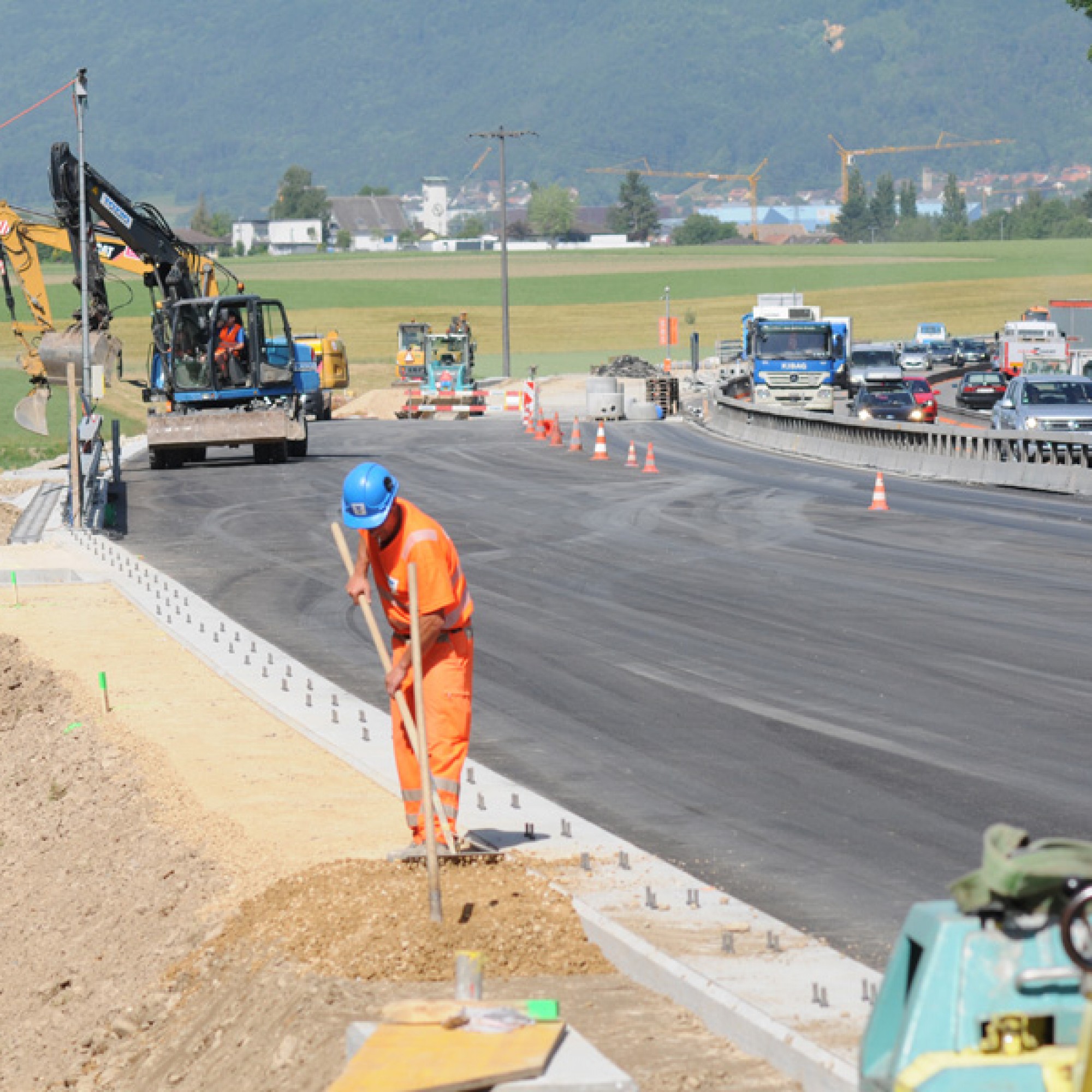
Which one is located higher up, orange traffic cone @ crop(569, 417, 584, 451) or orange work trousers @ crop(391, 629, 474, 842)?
orange work trousers @ crop(391, 629, 474, 842)

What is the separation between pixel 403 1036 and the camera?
5.92 m

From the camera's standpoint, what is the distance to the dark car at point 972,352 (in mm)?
87562

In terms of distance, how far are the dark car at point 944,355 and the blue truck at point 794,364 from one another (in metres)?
32.4

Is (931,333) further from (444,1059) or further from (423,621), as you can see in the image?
(444,1059)

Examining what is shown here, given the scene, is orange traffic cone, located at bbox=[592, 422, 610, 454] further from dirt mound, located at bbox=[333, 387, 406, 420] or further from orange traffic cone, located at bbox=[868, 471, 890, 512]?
dirt mound, located at bbox=[333, 387, 406, 420]

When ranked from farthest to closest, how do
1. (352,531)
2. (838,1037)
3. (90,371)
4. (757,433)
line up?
(757,433)
(90,371)
(352,531)
(838,1037)

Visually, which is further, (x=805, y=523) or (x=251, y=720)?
(x=805, y=523)

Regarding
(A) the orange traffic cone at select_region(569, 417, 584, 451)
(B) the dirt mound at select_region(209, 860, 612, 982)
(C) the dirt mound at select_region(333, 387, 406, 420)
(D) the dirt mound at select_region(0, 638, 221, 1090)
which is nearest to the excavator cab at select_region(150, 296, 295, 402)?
(A) the orange traffic cone at select_region(569, 417, 584, 451)

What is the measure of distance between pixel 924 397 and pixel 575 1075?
50629 mm

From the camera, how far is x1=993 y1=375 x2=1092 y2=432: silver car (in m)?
36.3

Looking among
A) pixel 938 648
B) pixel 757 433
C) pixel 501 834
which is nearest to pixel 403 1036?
pixel 501 834

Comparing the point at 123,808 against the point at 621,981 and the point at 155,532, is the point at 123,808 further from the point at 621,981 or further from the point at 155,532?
the point at 155,532

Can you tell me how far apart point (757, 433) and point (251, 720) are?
35658mm

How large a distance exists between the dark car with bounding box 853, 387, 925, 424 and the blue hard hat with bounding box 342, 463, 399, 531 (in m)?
42.6
